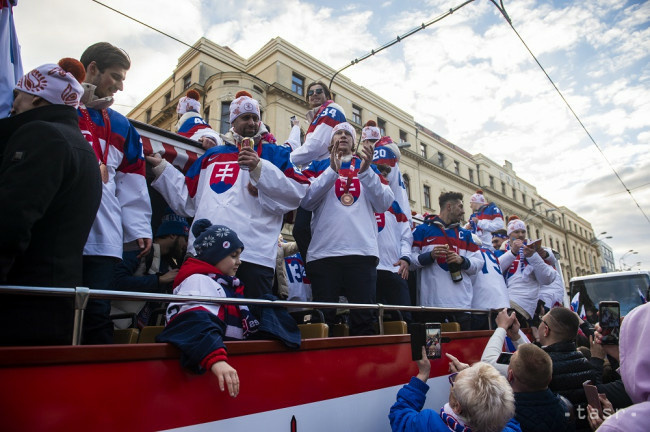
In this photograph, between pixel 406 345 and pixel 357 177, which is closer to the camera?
pixel 406 345

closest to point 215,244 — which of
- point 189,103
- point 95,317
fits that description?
point 95,317

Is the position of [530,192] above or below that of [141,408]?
above

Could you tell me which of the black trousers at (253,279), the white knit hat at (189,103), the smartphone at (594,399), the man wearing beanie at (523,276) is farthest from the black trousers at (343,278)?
the man wearing beanie at (523,276)

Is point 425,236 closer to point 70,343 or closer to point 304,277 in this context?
point 304,277

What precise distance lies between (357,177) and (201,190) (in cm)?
138

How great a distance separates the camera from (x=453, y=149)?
3978 cm

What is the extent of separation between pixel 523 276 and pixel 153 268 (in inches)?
225

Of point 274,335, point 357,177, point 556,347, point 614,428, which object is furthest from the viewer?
point 357,177

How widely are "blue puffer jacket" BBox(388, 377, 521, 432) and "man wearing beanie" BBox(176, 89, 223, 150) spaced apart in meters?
2.44

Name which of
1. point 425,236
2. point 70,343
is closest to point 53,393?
point 70,343

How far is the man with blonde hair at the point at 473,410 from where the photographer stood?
2332 mm

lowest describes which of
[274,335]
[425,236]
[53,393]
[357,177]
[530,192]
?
[53,393]

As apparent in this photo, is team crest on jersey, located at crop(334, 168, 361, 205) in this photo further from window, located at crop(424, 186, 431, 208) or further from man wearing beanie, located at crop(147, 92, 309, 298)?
window, located at crop(424, 186, 431, 208)

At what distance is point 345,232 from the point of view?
3594 millimetres
